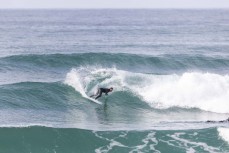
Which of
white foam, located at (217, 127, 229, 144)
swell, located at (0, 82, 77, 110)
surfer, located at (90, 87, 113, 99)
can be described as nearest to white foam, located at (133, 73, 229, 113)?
surfer, located at (90, 87, 113, 99)

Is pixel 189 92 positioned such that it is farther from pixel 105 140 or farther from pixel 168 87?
pixel 105 140

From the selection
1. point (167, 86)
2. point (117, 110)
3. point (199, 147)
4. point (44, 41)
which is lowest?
point (199, 147)

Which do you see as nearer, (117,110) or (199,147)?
(199,147)

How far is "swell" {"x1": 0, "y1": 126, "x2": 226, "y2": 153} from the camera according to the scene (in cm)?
1739

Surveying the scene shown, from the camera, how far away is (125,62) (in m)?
37.2

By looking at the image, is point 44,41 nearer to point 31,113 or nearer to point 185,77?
point 185,77

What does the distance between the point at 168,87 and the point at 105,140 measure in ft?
34.1

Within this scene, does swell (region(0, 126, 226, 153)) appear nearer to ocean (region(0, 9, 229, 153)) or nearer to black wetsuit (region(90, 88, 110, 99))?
ocean (region(0, 9, 229, 153))

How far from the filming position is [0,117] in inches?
826

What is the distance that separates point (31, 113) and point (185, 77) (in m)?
11.4

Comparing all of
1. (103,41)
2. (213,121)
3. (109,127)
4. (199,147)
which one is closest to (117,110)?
(109,127)

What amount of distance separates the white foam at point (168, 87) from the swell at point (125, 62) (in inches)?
202

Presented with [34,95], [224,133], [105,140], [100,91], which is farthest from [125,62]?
[105,140]

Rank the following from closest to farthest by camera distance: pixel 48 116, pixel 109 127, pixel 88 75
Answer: pixel 109 127 → pixel 48 116 → pixel 88 75
